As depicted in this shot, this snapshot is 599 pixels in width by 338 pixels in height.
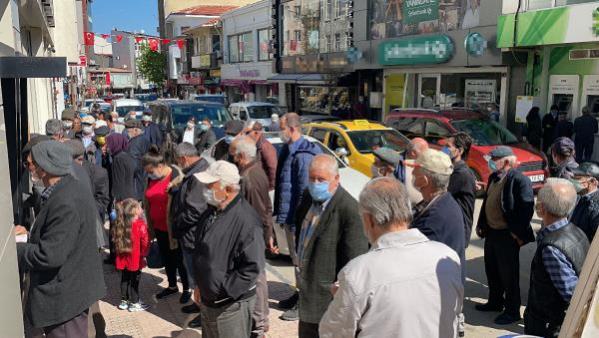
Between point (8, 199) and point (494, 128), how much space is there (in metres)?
11.0

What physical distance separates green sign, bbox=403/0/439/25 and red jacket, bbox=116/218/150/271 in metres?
15.0

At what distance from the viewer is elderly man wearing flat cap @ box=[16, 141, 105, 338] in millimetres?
3096

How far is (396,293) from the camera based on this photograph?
2256mm

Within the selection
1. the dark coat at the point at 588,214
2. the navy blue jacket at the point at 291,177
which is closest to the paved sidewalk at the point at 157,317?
the navy blue jacket at the point at 291,177

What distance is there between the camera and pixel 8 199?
2773 mm

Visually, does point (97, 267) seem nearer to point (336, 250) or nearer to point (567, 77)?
point (336, 250)

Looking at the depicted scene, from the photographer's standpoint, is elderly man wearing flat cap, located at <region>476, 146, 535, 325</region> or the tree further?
the tree

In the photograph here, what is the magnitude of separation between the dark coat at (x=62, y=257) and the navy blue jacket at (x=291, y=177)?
2.39 metres

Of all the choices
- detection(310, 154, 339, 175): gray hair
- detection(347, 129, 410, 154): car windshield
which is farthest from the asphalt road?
detection(347, 129, 410, 154): car windshield

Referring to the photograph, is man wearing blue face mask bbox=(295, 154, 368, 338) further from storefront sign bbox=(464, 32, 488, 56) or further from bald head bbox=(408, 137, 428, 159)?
storefront sign bbox=(464, 32, 488, 56)

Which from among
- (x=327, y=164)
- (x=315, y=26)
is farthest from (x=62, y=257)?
(x=315, y=26)

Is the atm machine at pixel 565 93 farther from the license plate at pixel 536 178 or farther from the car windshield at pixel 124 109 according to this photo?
the car windshield at pixel 124 109

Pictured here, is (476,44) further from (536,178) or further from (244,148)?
(244,148)

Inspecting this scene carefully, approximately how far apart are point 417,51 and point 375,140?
8.33m
